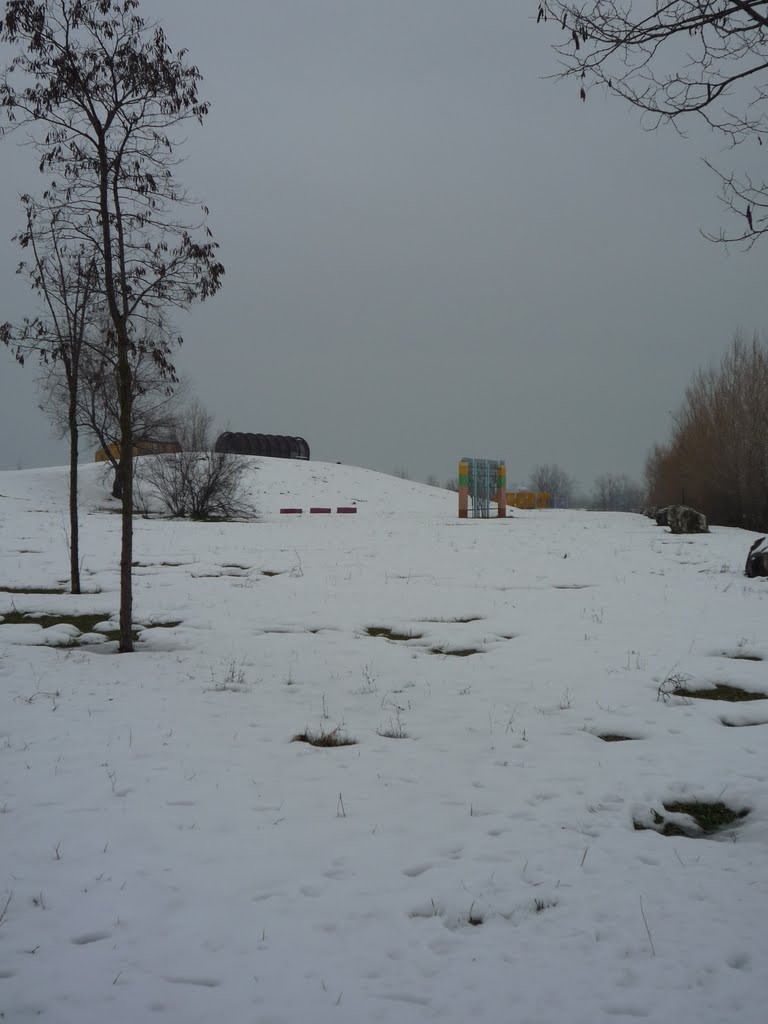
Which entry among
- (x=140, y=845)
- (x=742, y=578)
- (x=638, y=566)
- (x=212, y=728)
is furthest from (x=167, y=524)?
(x=140, y=845)

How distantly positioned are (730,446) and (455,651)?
25551 mm

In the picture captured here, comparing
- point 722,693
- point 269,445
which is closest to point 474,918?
point 722,693

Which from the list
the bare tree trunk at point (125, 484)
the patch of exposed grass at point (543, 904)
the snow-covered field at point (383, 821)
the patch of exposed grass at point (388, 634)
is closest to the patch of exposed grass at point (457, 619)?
the snow-covered field at point (383, 821)

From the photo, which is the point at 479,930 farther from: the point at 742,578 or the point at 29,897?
the point at 742,578

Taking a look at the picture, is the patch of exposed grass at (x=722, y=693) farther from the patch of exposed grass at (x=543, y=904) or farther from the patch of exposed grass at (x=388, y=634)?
the patch of exposed grass at (x=543, y=904)

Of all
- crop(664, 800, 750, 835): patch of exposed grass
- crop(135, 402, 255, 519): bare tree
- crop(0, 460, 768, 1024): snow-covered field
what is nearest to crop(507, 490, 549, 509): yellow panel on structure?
crop(135, 402, 255, 519): bare tree

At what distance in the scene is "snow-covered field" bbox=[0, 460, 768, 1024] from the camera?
2807 mm

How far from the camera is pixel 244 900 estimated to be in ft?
11.0

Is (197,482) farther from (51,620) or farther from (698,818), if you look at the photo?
(698,818)

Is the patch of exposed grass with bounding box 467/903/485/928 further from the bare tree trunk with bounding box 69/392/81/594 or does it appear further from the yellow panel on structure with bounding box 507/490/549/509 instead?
the yellow panel on structure with bounding box 507/490/549/509

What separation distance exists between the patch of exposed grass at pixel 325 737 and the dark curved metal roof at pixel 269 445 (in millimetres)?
49715

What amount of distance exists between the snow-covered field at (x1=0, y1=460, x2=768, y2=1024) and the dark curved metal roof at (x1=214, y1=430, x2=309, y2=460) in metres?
47.2

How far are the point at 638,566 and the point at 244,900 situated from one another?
12445 mm

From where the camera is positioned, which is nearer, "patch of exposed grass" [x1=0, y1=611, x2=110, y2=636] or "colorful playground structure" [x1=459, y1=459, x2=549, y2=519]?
"patch of exposed grass" [x1=0, y1=611, x2=110, y2=636]
